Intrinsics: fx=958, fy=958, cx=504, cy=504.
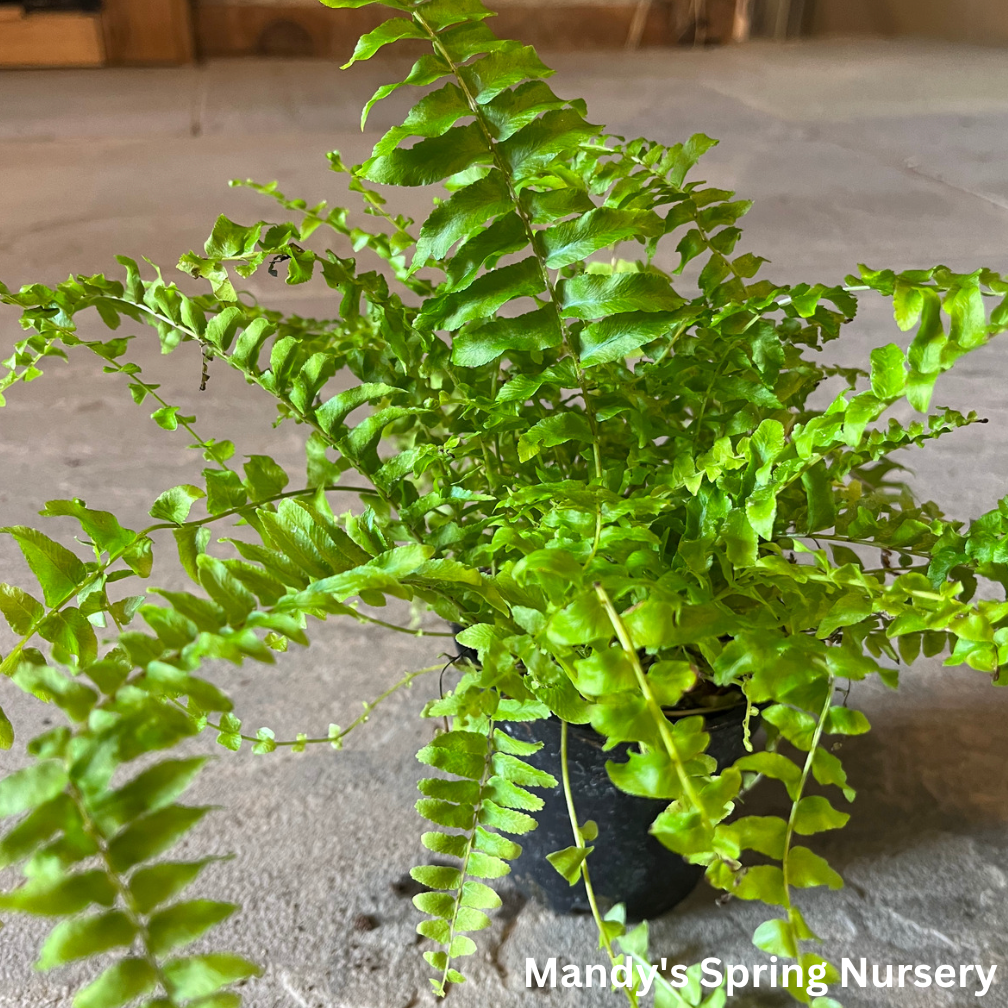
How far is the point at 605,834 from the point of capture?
2.47ft

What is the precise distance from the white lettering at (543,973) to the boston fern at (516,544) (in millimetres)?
61

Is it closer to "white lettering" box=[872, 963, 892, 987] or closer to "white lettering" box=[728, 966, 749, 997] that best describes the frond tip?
"white lettering" box=[728, 966, 749, 997]

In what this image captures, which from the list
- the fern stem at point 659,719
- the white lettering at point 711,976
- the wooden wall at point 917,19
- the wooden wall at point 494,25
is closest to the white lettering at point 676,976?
the white lettering at point 711,976

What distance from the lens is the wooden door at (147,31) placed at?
371 cm

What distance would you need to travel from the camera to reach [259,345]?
2.15ft

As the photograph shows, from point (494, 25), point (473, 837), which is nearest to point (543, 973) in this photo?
point (473, 837)

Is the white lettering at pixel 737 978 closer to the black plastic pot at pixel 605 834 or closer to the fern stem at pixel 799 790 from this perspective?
the black plastic pot at pixel 605 834

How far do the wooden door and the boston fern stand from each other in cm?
361

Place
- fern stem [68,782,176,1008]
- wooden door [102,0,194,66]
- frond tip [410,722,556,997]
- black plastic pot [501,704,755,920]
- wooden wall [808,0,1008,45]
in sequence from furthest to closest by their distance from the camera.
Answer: wooden wall [808,0,1008,45], wooden door [102,0,194,66], black plastic pot [501,704,755,920], frond tip [410,722,556,997], fern stem [68,782,176,1008]

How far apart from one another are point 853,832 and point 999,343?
4.08 ft

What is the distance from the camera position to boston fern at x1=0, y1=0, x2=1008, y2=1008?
34 cm

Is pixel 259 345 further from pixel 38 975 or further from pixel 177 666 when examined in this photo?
pixel 38 975

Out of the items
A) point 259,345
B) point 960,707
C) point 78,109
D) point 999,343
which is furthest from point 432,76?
point 78,109

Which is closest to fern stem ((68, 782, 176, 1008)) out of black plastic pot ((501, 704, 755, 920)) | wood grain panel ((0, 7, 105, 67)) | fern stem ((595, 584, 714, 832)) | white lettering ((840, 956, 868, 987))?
fern stem ((595, 584, 714, 832))
